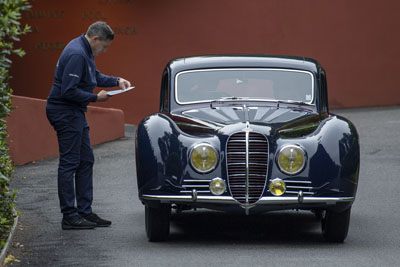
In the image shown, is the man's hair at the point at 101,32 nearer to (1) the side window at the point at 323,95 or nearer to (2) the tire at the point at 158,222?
(2) the tire at the point at 158,222

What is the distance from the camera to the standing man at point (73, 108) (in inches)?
320

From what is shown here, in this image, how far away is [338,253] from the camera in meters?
7.10

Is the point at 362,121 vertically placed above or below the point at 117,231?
below

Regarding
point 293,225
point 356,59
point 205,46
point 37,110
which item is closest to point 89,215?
point 293,225

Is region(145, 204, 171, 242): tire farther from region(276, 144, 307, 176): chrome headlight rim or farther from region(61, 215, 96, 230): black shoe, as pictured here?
region(276, 144, 307, 176): chrome headlight rim

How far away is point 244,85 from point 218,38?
13.1m

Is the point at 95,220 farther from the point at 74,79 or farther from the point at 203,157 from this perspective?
the point at 203,157

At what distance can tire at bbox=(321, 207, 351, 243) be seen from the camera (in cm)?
751

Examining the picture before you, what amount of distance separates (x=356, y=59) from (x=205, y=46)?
396 cm

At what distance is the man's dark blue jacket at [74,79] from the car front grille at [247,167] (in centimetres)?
163

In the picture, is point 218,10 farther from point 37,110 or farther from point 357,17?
point 37,110

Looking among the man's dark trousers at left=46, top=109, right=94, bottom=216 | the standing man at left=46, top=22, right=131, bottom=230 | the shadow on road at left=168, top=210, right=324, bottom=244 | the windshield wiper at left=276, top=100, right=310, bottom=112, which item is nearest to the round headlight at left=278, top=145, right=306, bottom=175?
the shadow on road at left=168, top=210, right=324, bottom=244

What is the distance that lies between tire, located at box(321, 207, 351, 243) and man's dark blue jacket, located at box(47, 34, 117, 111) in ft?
7.85

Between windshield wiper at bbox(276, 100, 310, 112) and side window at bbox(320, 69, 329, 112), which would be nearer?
windshield wiper at bbox(276, 100, 310, 112)
